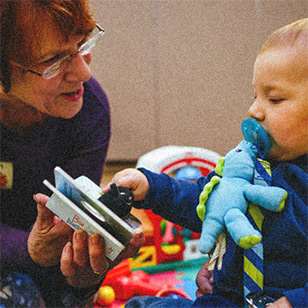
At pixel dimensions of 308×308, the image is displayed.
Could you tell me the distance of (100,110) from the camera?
43.7 inches

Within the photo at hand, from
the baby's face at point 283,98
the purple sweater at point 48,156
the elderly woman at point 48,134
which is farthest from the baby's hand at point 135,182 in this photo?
the purple sweater at point 48,156

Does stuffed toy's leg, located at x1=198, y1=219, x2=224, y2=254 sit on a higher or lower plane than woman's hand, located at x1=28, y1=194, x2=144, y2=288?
higher

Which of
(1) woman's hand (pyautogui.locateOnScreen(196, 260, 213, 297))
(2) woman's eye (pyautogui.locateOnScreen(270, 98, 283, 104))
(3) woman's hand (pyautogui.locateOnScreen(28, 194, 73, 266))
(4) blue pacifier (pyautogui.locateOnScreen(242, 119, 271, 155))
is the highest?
(2) woman's eye (pyautogui.locateOnScreen(270, 98, 283, 104))

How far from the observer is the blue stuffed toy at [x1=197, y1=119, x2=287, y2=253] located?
0.59 metres

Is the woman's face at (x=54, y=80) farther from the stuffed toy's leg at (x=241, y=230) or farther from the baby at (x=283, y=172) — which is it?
the stuffed toy's leg at (x=241, y=230)

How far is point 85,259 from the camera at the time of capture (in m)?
0.75

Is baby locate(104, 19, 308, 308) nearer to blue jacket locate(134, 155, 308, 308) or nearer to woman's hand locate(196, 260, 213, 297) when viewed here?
blue jacket locate(134, 155, 308, 308)

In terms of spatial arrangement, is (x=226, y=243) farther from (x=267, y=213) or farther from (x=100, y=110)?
(x=100, y=110)

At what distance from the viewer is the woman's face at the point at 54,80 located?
2.73ft

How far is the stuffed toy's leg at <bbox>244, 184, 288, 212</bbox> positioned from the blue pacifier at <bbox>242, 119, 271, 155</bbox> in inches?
3.4

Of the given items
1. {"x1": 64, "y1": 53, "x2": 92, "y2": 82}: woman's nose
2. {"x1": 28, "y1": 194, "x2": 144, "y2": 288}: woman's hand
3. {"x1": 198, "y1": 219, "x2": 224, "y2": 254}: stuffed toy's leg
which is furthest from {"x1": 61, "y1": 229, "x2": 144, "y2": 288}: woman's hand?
{"x1": 64, "y1": 53, "x2": 92, "y2": 82}: woman's nose

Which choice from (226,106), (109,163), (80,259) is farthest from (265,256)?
(109,163)

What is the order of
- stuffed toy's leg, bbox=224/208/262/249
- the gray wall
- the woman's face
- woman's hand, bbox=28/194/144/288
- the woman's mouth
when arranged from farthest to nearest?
1. the gray wall
2. the woman's mouth
3. the woman's face
4. woman's hand, bbox=28/194/144/288
5. stuffed toy's leg, bbox=224/208/262/249

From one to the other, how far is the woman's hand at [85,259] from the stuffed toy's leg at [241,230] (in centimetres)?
16
